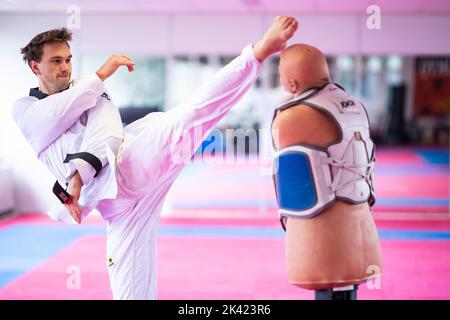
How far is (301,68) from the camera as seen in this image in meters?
2.10

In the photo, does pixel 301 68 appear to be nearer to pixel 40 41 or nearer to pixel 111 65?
pixel 111 65

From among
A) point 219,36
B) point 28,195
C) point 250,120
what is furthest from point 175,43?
point 250,120

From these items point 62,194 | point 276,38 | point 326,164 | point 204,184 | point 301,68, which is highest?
point 276,38

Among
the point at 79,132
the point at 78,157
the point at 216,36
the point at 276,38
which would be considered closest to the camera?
the point at 276,38

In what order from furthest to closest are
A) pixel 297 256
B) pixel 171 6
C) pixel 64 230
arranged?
pixel 171 6
pixel 64 230
pixel 297 256

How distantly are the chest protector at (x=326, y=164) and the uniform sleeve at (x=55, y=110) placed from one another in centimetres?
78

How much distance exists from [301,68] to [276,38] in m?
0.18

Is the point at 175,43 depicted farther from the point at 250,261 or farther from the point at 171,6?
the point at 250,261

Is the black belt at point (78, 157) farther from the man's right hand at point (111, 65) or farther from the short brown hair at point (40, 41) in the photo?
the short brown hair at point (40, 41)

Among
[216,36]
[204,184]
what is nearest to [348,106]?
[216,36]

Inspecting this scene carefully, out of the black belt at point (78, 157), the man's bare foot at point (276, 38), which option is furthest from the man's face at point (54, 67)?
the man's bare foot at point (276, 38)

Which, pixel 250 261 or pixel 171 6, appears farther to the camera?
pixel 171 6
